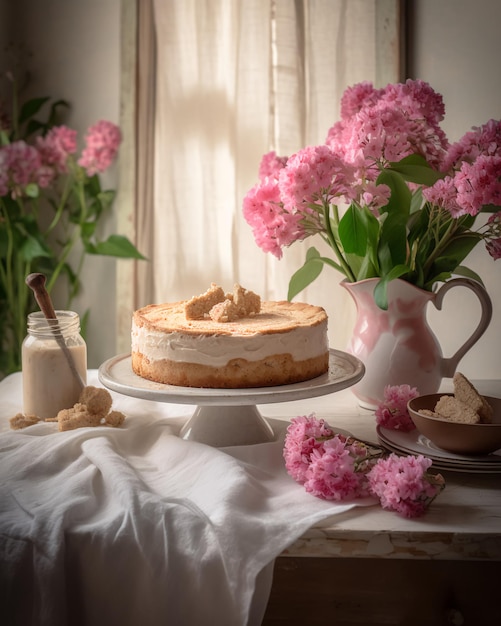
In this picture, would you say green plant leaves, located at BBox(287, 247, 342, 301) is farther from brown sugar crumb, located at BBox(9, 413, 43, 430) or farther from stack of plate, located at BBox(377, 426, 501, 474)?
brown sugar crumb, located at BBox(9, 413, 43, 430)

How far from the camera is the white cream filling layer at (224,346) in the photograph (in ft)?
4.11

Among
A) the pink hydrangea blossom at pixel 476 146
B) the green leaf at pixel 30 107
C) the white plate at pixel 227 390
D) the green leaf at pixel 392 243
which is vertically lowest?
the white plate at pixel 227 390

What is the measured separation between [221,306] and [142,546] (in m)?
0.51

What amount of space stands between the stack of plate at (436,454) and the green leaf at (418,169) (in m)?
0.47

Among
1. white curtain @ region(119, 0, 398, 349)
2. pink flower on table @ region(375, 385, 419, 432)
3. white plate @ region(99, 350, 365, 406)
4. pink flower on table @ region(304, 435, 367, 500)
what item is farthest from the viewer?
white curtain @ region(119, 0, 398, 349)

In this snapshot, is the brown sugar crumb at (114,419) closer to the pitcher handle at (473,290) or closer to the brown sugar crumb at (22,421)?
the brown sugar crumb at (22,421)

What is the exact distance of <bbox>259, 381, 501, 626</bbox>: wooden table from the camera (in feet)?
3.27

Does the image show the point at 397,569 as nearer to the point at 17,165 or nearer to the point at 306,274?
the point at 306,274

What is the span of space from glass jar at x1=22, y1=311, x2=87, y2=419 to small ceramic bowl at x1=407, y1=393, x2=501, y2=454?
633 mm

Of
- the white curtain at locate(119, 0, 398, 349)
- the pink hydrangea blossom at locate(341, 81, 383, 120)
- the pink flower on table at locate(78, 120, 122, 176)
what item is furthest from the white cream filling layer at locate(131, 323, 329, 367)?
the pink flower on table at locate(78, 120, 122, 176)

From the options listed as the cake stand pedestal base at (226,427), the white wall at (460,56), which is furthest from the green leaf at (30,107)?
the cake stand pedestal base at (226,427)

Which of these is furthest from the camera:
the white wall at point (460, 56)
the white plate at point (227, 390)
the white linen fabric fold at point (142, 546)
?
the white wall at point (460, 56)

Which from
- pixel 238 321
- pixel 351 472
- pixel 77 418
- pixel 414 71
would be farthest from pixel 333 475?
pixel 414 71

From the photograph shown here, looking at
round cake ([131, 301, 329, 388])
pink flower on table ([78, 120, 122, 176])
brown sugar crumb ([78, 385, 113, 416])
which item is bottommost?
brown sugar crumb ([78, 385, 113, 416])
